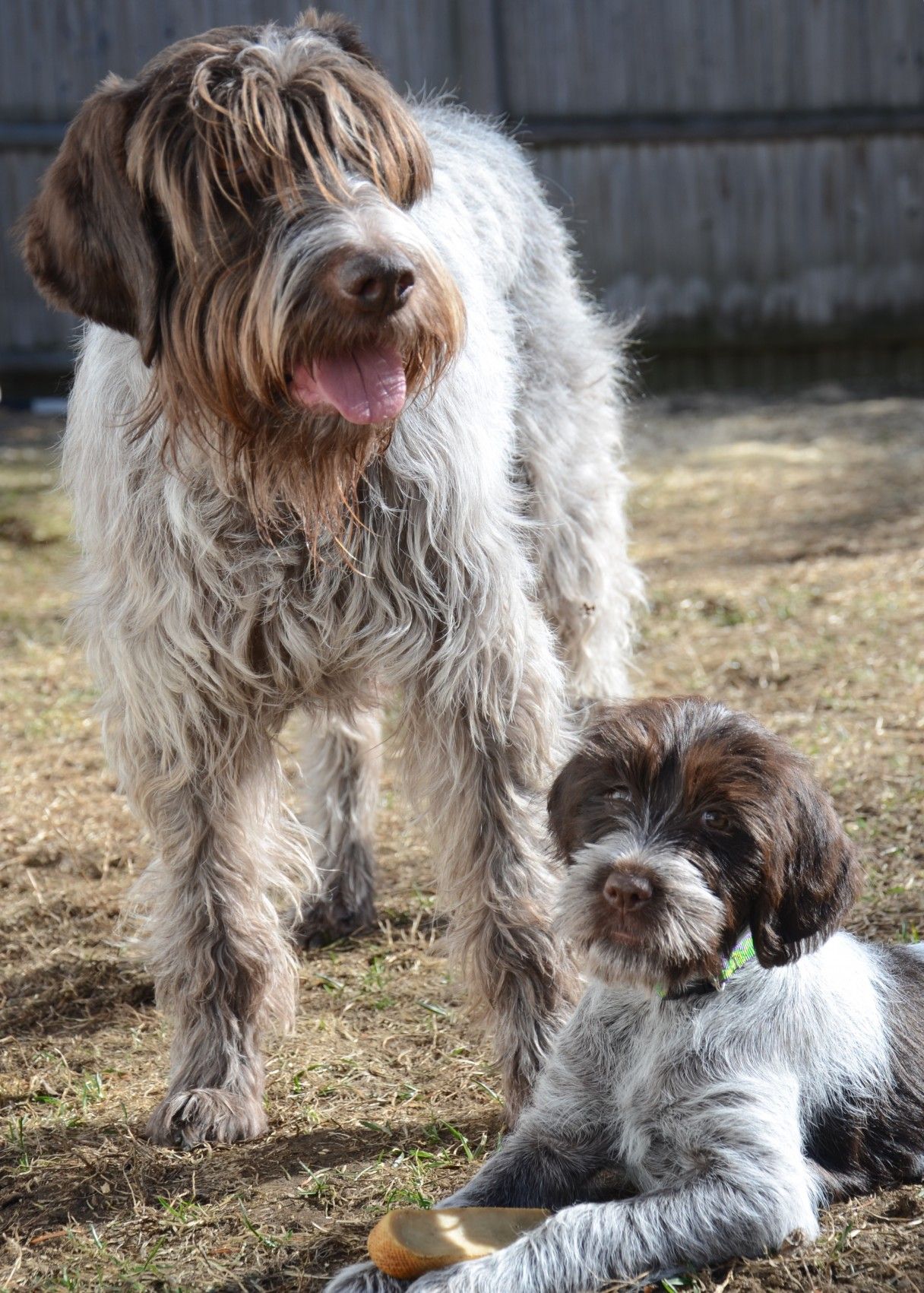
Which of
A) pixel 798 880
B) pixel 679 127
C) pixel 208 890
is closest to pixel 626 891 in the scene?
pixel 798 880

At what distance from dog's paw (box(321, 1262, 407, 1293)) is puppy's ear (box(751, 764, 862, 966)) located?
0.85 meters

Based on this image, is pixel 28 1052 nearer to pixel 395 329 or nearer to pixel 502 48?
pixel 395 329

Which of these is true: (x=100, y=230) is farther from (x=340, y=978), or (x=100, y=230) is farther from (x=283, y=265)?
(x=340, y=978)

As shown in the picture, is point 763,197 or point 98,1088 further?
point 763,197

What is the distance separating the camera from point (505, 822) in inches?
129

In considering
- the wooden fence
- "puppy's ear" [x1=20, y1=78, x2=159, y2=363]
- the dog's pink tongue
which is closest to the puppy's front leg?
the dog's pink tongue

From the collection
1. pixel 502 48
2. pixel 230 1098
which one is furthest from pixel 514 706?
pixel 502 48

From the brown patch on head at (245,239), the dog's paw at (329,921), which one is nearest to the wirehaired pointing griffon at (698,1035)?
the brown patch on head at (245,239)

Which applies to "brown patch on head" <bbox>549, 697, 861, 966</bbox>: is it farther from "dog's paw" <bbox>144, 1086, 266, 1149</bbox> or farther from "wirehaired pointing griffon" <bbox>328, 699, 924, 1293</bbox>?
"dog's paw" <bbox>144, 1086, 266, 1149</bbox>

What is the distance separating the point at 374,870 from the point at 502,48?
30.5 ft

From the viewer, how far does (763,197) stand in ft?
40.5

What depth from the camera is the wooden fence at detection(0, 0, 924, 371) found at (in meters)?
11.5

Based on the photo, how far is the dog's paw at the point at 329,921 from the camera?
4336 millimetres

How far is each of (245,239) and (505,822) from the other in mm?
1372
